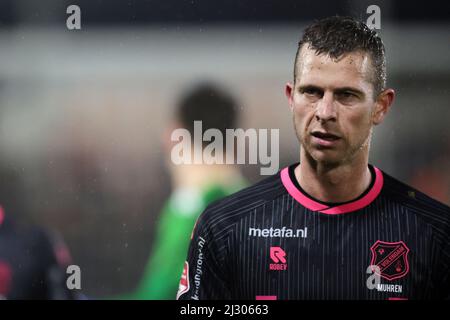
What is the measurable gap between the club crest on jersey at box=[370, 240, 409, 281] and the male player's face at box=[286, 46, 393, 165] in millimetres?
276

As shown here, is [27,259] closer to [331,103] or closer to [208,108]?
[208,108]

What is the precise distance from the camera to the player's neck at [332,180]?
1.73 m

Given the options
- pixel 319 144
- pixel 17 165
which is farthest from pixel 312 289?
pixel 17 165

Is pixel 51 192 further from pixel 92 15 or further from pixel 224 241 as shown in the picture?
pixel 224 241

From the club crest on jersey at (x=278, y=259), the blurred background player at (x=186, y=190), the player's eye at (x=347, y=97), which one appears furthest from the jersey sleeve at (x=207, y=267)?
the blurred background player at (x=186, y=190)

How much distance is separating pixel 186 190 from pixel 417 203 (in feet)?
3.63

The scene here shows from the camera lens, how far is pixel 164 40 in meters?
2.59

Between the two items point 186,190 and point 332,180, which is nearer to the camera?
point 332,180

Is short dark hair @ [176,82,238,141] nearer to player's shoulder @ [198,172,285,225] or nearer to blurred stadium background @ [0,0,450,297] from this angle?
blurred stadium background @ [0,0,450,297]

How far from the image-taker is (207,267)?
1.74 m

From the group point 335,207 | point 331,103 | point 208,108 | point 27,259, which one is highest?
point 331,103

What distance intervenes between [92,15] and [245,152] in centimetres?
90

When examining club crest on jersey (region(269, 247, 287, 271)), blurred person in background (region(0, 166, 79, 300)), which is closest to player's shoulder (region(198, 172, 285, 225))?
club crest on jersey (region(269, 247, 287, 271))

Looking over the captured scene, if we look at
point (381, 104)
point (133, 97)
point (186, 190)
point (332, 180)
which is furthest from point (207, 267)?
point (133, 97)
